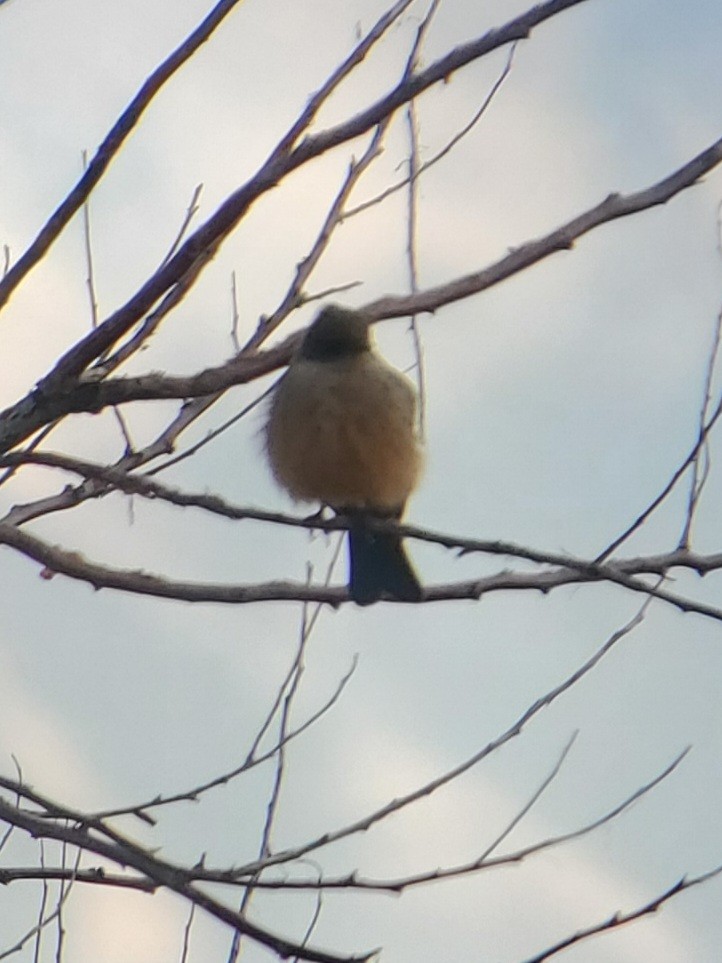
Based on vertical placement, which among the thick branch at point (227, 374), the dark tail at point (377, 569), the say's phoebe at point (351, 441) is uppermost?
the say's phoebe at point (351, 441)

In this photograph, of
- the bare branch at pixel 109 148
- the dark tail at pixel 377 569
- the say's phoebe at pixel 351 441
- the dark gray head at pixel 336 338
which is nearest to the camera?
the bare branch at pixel 109 148

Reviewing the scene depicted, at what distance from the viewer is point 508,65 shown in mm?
3641

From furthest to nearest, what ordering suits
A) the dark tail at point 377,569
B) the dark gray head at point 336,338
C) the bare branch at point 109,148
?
the dark gray head at point 336,338, the dark tail at point 377,569, the bare branch at point 109,148

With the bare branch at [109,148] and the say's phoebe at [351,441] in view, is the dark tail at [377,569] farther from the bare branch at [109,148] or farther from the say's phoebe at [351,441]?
the bare branch at [109,148]

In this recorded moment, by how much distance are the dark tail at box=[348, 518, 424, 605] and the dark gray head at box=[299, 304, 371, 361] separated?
0.63m

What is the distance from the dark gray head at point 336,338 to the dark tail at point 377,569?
635 millimetres

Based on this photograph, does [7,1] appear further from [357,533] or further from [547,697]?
[357,533]

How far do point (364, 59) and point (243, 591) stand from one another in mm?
1169

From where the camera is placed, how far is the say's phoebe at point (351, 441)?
4.25 m

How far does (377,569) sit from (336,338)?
961 millimetres

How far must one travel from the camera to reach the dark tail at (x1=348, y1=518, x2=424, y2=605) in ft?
12.1

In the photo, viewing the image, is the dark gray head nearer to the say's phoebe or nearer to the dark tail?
the say's phoebe

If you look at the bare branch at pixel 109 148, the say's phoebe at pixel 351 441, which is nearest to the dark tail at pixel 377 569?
the say's phoebe at pixel 351 441

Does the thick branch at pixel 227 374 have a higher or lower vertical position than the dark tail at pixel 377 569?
lower
